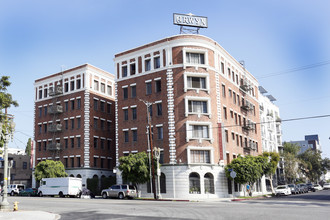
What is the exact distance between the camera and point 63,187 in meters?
45.5

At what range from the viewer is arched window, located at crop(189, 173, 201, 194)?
4462 cm

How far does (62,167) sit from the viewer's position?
181 feet

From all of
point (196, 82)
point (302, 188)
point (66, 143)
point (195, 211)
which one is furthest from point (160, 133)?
point (302, 188)

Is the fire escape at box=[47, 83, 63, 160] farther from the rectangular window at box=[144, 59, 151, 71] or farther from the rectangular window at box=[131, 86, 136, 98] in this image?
the rectangular window at box=[144, 59, 151, 71]

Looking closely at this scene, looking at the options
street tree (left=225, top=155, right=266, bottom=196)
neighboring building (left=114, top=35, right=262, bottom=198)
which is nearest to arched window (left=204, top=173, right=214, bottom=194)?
neighboring building (left=114, top=35, right=262, bottom=198)

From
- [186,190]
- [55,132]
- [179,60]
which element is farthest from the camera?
[55,132]

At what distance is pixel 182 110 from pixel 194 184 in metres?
9.63

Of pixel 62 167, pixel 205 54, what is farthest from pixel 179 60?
pixel 62 167

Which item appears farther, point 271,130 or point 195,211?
point 271,130

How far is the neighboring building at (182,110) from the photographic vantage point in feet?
149

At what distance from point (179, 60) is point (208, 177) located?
16.1m

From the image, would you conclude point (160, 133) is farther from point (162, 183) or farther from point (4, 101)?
point (4, 101)

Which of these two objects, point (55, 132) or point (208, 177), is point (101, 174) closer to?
point (55, 132)

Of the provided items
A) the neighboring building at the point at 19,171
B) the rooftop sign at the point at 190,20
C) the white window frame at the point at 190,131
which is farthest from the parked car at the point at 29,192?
the rooftop sign at the point at 190,20
